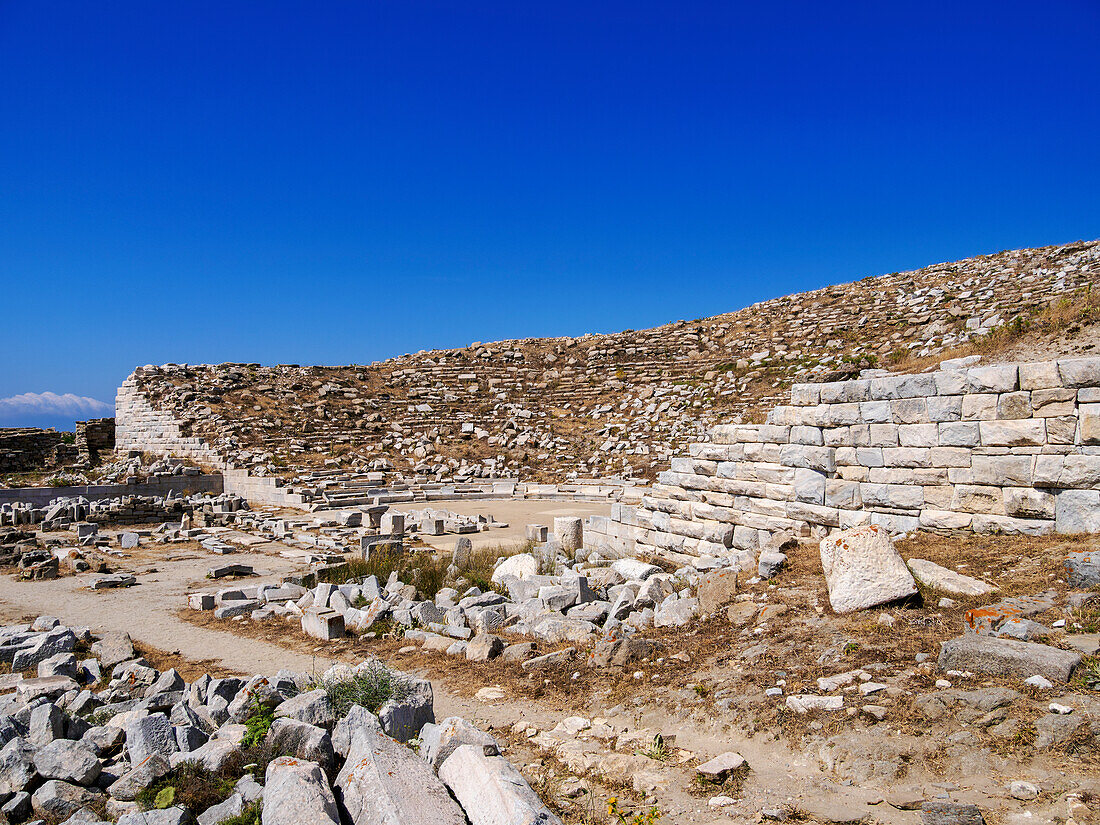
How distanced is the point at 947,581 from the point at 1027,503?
6.97 ft

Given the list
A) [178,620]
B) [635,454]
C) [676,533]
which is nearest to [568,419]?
[635,454]

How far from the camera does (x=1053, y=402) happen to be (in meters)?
7.45

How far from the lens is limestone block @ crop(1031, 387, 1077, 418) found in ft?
24.0

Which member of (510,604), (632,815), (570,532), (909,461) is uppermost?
(909,461)

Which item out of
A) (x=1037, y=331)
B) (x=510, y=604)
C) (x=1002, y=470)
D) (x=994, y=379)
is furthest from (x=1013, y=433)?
(x=510, y=604)

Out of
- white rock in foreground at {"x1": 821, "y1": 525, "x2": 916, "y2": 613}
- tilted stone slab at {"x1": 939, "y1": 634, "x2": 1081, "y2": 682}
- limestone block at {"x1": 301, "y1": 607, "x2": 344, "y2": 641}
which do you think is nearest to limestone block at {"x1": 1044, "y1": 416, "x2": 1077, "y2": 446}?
white rock in foreground at {"x1": 821, "y1": 525, "x2": 916, "y2": 613}

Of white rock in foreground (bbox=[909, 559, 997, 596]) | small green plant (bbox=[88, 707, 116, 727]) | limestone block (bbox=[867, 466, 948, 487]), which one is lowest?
small green plant (bbox=[88, 707, 116, 727])

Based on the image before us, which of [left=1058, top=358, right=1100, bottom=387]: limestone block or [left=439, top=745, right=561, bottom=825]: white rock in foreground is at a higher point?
[left=1058, top=358, right=1100, bottom=387]: limestone block

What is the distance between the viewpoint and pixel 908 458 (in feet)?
28.0

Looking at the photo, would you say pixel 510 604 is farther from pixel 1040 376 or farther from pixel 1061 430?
pixel 1040 376

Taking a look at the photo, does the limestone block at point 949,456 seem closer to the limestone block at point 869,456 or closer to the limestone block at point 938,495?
the limestone block at point 938,495

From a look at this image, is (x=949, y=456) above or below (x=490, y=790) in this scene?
above

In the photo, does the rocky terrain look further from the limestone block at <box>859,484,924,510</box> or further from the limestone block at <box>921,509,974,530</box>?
the limestone block at <box>921,509,974,530</box>

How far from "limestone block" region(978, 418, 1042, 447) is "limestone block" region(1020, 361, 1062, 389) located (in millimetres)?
393
